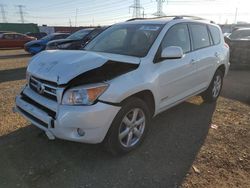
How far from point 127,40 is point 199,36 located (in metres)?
1.56

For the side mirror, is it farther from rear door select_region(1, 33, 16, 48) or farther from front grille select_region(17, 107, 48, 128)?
rear door select_region(1, 33, 16, 48)

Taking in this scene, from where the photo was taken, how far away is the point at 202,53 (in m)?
4.85

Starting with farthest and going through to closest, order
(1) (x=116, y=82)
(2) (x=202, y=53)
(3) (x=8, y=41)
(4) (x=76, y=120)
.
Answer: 1. (3) (x=8, y=41)
2. (2) (x=202, y=53)
3. (1) (x=116, y=82)
4. (4) (x=76, y=120)

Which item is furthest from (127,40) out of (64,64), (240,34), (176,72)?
(240,34)

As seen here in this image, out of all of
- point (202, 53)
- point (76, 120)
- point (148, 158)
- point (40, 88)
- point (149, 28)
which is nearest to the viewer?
point (76, 120)

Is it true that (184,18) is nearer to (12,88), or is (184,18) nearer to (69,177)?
(69,177)

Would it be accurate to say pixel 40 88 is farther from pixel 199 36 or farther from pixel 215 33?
pixel 215 33

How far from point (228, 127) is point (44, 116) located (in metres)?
3.21

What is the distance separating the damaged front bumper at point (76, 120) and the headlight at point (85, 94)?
0.21 ft

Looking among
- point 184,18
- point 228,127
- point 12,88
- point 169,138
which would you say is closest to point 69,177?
point 169,138

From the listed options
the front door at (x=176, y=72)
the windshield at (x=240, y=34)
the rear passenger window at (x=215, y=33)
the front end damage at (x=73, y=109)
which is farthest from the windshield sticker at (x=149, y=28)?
the windshield at (x=240, y=34)

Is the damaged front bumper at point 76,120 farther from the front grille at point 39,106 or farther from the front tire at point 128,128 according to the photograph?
the front tire at point 128,128

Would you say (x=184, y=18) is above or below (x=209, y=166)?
above

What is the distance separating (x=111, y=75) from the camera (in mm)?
3088
